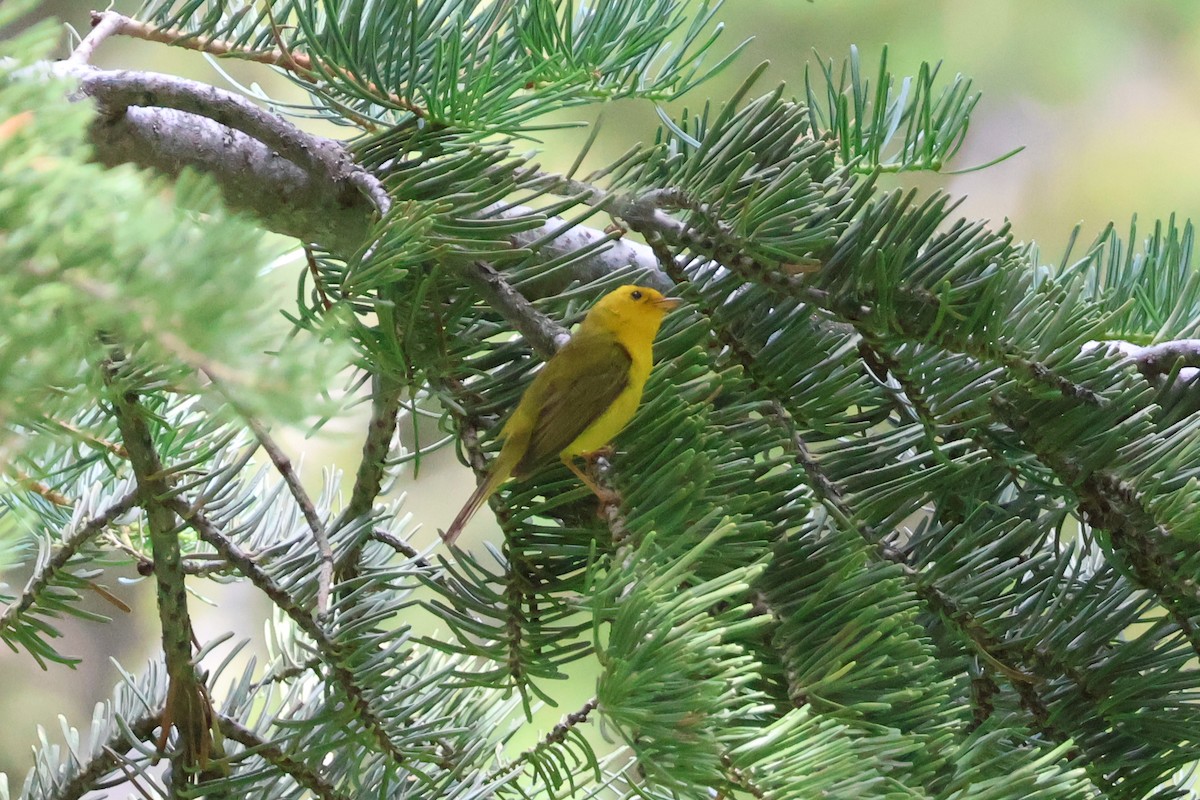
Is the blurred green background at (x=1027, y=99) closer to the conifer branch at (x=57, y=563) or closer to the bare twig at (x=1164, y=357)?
the conifer branch at (x=57, y=563)

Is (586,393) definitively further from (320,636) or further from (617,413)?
(320,636)

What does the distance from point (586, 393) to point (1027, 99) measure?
4.58 feet

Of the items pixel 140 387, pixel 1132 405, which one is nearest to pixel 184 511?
pixel 140 387

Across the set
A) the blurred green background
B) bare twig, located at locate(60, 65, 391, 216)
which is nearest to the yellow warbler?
bare twig, located at locate(60, 65, 391, 216)

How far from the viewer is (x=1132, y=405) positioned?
1.43 feet

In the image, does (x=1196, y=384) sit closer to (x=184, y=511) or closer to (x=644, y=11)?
(x=644, y=11)

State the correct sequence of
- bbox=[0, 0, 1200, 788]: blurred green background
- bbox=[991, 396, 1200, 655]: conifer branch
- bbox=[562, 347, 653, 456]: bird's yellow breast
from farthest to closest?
1. bbox=[0, 0, 1200, 788]: blurred green background
2. bbox=[562, 347, 653, 456]: bird's yellow breast
3. bbox=[991, 396, 1200, 655]: conifer branch

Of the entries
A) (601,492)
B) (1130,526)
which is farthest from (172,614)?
(1130,526)

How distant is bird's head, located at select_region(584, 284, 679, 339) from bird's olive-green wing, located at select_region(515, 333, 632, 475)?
1cm

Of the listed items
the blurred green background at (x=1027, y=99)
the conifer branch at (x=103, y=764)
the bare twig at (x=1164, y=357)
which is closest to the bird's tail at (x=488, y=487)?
the conifer branch at (x=103, y=764)

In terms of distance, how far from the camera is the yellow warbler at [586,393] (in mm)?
473

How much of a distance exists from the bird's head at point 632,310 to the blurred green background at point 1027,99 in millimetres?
924

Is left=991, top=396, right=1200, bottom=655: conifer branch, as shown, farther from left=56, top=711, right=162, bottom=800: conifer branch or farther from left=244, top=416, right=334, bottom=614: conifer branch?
left=56, top=711, right=162, bottom=800: conifer branch

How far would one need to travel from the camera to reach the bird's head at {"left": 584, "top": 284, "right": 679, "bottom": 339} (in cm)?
56
